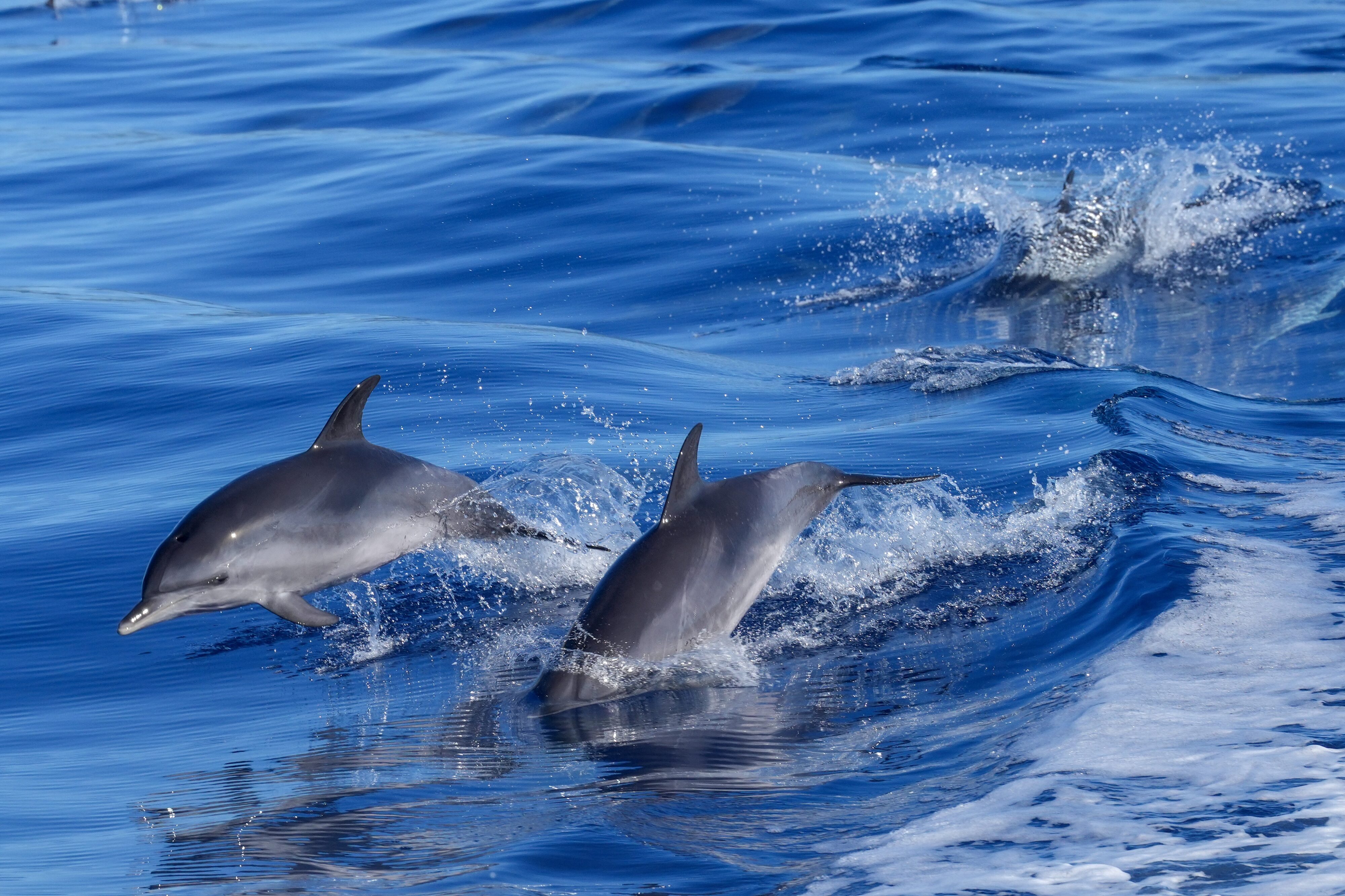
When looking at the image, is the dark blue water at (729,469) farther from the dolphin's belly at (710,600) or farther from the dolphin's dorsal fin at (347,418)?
the dolphin's dorsal fin at (347,418)

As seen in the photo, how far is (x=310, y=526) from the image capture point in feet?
19.0

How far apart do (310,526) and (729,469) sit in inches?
112

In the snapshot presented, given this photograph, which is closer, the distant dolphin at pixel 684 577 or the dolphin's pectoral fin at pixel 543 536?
the distant dolphin at pixel 684 577

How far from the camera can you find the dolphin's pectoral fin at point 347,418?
5922 mm

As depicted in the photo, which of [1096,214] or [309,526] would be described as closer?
[309,526]

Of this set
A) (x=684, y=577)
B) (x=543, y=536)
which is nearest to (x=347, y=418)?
(x=543, y=536)

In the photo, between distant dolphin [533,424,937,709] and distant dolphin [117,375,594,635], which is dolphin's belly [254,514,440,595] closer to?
distant dolphin [117,375,594,635]

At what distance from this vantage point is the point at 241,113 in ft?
76.9

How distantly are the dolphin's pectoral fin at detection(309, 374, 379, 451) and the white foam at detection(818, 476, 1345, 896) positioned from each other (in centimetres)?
279

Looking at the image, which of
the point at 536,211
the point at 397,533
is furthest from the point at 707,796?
the point at 536,211

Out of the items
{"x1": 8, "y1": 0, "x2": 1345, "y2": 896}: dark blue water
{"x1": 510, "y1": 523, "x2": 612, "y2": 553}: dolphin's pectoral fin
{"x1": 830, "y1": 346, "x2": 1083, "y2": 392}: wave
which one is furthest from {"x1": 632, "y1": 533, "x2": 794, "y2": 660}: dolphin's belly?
{"x1": 830, "y1": 346, "x2": 1083, "y2": 392}: wave

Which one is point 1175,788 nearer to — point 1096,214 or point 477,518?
point 477,518

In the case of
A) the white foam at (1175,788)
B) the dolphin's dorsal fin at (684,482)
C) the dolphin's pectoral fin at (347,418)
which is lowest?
the white foam at (1175,788)

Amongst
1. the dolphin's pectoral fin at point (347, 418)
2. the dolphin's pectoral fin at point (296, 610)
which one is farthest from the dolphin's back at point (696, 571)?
the dolphin's pectoral fin at point (347, 418)
